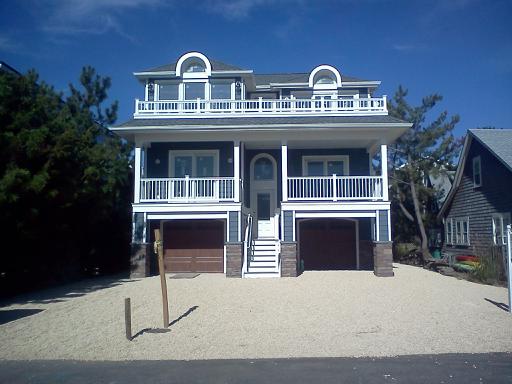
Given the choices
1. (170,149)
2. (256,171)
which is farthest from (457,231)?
(170,149)

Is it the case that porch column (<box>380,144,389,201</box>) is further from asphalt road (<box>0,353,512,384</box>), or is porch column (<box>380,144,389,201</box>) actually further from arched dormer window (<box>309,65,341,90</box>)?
asphalt road (<box>0,353,512,384</box>)

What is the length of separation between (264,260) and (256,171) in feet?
15.1

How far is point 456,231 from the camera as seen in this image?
966 inches

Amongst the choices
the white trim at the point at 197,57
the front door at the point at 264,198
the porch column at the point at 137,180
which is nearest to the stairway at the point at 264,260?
the front door at the point at 264,198

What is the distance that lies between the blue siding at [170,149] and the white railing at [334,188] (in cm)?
290

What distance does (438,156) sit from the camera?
2814 centimetres

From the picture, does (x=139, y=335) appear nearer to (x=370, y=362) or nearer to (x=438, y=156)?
(x=370, y=362)

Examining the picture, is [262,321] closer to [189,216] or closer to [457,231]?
[189,216]

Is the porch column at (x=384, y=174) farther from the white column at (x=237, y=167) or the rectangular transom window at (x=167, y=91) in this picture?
the rectangular transom window at (x=167, y=91)

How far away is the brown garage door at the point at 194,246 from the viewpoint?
1917 cm

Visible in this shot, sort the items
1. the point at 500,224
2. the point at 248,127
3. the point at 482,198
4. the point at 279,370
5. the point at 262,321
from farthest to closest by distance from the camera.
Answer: the point at 482,198 → the point at 500,224 → the point at 248,127 → the point at 262,321 → the point at 279,370

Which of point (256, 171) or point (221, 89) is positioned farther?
point (221, 89)

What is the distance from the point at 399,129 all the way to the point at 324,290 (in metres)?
7.50

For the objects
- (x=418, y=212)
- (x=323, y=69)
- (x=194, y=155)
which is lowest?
(x=418, y=212)
